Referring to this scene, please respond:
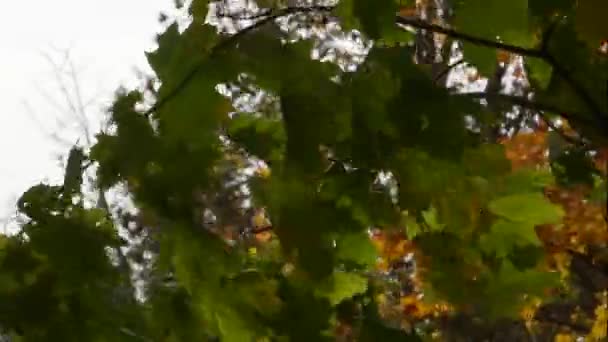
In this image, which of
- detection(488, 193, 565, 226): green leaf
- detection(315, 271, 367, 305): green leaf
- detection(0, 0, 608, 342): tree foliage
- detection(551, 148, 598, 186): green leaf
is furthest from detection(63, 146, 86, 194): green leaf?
detection(551, 148, 598, 186): green leaf

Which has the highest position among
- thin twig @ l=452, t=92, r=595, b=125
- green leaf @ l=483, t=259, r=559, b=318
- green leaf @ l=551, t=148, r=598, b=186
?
green leaf @ l=551, t=148, r=598, b=186

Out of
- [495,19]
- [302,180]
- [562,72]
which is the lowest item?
[302,180]

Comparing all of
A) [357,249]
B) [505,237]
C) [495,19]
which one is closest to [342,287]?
[357,249]

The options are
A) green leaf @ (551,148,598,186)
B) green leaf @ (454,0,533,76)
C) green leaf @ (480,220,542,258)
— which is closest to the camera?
green leaf @ (454,0,533,76)

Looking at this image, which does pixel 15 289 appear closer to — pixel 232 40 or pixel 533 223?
pixel 232 40

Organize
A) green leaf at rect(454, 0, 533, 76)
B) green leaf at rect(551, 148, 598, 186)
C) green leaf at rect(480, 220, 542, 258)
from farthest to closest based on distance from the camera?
green leaf at rect(551, 148, 598, 186) → green leaf at rect(480, 220, 542, 258) → green leaf at rect(454, 0, 533, 76)

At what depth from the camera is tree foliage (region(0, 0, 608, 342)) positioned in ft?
1.74

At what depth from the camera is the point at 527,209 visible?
0.72m

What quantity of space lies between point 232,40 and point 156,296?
248mm

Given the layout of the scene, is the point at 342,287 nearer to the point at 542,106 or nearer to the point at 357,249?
the point at 357,249

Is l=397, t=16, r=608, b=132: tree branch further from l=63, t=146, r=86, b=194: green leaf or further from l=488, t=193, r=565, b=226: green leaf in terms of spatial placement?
l=63, t=146, r=86, b=194: green leaf

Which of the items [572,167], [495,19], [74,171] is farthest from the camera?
[572,167]

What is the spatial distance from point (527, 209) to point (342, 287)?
191 mm

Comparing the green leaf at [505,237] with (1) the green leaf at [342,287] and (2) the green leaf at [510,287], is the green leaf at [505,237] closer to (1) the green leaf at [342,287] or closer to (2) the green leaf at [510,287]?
(2) the green leaf at [510,287]
